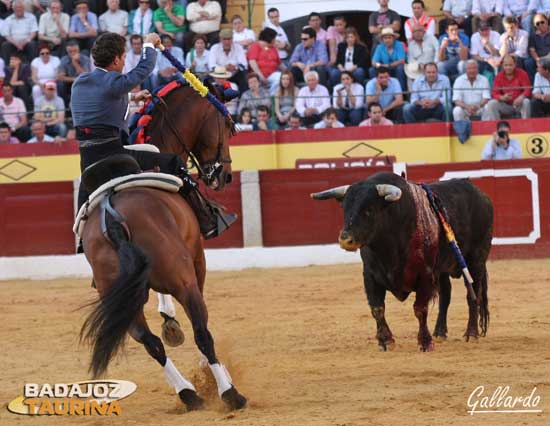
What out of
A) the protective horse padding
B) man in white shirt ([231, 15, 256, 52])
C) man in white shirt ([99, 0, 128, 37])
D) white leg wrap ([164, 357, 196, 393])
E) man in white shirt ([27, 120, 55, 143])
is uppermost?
man in white shirt ([99, 0, 128, 37])

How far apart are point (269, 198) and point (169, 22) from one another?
3.44 metres

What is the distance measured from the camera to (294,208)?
13.7 m

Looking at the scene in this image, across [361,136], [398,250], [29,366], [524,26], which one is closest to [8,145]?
[361,136]

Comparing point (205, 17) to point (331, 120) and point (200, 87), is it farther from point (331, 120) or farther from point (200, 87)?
point (200, 87)

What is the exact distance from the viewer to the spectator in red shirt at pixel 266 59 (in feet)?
48.9

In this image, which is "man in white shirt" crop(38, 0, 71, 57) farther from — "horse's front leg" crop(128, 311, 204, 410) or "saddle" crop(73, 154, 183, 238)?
"horse's front leg" crop(128, 311, 204, 410)

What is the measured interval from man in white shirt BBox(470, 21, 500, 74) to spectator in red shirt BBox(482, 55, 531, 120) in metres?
0.38

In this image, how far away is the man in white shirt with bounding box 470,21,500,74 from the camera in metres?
14.3

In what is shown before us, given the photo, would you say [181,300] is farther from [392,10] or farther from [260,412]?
[392,10]

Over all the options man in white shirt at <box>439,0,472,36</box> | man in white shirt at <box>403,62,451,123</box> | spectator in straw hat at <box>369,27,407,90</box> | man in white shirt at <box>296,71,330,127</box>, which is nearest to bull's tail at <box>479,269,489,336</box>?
man in white shirt at <box>403,62,451,123</box>

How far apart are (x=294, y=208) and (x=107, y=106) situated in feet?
25.5

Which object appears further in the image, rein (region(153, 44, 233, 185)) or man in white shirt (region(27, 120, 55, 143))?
man in white shirt (region(27, 120, 55, 143))

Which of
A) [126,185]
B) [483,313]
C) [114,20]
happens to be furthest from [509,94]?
[126,185]

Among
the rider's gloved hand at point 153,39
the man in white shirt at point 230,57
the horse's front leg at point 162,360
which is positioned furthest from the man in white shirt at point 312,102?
the horse's front leg at point 162,360
